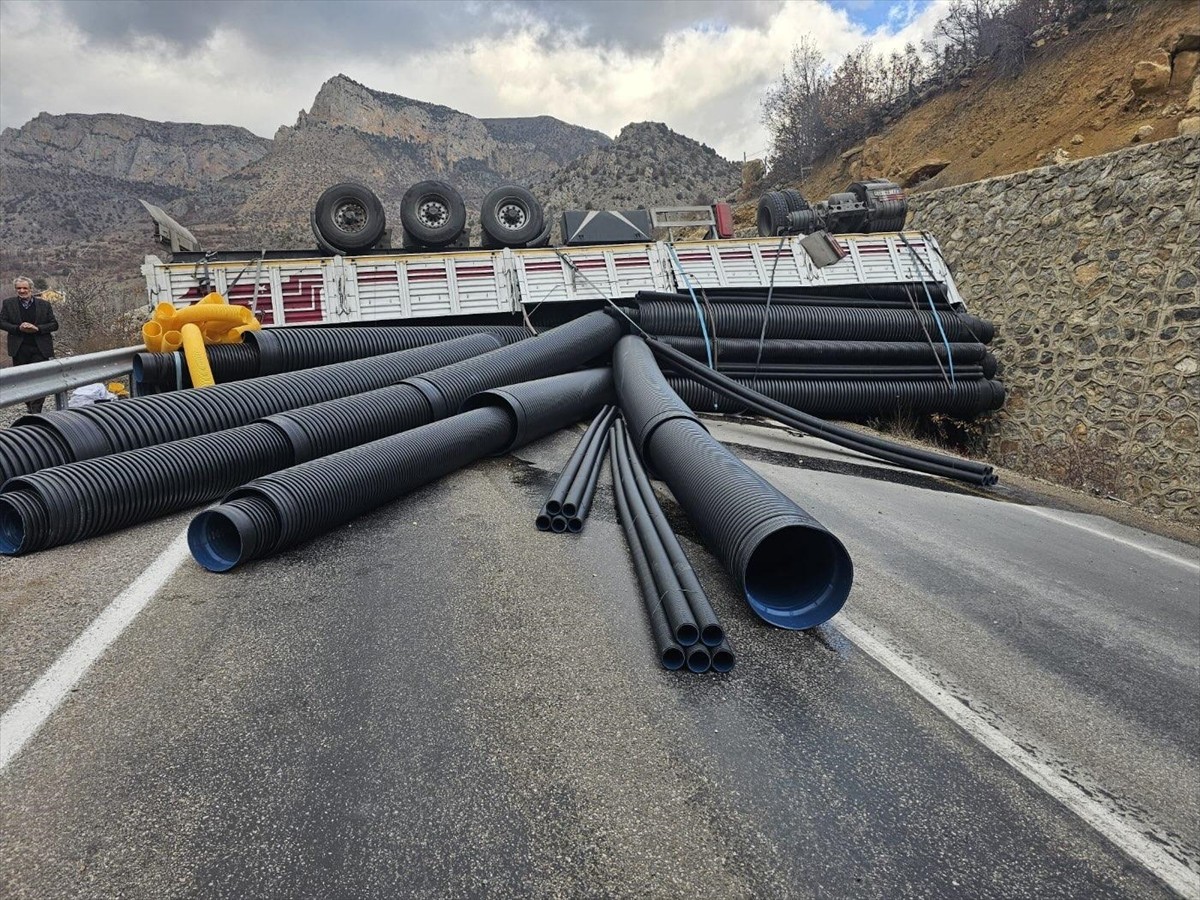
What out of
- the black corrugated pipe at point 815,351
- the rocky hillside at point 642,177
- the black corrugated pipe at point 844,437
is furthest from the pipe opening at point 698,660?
the rocky hillside at point 642,177

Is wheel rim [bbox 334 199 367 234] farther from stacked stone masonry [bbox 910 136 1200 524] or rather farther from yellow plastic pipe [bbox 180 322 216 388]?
stacked stone masonry [bbox 910 136 1200 524]

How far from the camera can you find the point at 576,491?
479 centimetres

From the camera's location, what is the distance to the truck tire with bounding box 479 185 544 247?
12133 millimetres

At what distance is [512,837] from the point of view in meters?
1.96

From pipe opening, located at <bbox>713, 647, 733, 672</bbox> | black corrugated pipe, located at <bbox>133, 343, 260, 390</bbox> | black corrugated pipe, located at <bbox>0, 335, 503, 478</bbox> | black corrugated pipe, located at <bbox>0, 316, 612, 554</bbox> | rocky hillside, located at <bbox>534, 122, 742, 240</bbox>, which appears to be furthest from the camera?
rocky hillside, located at <bbox>534, 122, 742, 240</bbox>

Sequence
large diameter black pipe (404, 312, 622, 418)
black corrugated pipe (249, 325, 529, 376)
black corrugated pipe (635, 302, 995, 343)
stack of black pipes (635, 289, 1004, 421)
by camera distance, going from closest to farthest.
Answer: large diameter black pipe (404, 312, 622, 418), black corrugated pipe (249, 325, 529, 376), stack of black pipes (635, 289, 1004, 421), black corrugated pipe (635, 302, 995, 343)

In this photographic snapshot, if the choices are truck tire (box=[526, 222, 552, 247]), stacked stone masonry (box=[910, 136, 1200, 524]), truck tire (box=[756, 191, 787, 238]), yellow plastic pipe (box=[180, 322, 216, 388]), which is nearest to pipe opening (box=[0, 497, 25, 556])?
yellow plastic pipe (box=[180, 322, 216, 388])

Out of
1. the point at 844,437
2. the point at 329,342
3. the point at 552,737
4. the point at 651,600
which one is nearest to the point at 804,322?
the point at 844,437

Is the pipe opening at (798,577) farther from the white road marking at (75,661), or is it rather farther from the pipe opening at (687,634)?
the white road marking at (75,661)

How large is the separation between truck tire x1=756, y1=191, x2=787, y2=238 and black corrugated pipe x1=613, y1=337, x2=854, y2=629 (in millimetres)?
9939

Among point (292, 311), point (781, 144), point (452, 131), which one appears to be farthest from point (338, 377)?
point (452, 131)

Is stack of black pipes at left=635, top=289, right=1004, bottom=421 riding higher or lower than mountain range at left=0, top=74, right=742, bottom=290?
lower

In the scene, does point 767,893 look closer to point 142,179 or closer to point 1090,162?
point 1090,162

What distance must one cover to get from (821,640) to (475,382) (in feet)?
13.5
